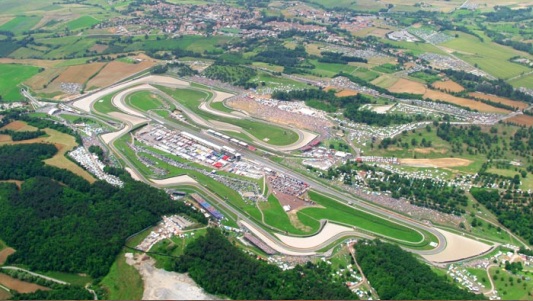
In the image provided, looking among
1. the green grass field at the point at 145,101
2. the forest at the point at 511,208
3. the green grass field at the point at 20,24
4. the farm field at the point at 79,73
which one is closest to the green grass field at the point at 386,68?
the green grass field at the point at 145,101

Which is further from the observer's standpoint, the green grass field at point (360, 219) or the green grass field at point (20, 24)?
the green grass field at point (20, 24)

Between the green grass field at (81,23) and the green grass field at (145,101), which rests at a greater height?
the green grass field at (81,23)

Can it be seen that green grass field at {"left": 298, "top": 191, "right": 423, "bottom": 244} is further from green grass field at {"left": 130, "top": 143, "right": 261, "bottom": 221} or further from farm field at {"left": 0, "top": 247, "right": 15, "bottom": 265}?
farm field at {"left": 0, "top": 247, "right": 15, "bottom": 265}

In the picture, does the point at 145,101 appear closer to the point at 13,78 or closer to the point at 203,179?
the point at 203,179

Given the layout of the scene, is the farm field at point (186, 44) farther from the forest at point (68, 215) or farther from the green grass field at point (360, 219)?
the green grass field at point (360, 219)

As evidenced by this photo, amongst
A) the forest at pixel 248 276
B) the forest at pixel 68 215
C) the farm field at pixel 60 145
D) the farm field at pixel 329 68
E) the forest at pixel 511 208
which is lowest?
the forest at pixel 511 208

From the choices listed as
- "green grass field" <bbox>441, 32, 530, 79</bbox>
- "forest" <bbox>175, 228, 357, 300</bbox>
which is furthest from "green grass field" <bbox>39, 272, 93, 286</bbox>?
"green grass field" <bbox>441, 32, 530, 79</bbox>
